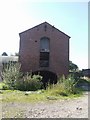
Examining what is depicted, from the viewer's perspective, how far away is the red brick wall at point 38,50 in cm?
4312

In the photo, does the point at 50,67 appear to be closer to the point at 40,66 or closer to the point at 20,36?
the point at 40,66

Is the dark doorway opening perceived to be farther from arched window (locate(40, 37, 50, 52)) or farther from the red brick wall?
arched window (locate(40, 37, 50, 52))

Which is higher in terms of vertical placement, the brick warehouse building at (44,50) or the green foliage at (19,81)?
the brick warehouse building at (44,50)

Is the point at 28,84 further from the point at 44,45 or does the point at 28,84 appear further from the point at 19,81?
the point at 44,45

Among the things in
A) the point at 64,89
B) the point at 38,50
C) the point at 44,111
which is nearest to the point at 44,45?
the point at 38,50

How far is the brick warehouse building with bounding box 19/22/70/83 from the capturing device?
43.2 meters

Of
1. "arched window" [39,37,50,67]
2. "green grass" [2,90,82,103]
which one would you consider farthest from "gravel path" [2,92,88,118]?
"arched window" [39,37,50,67]

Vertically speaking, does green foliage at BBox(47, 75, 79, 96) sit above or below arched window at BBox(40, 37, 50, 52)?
below

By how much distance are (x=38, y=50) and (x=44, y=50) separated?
3.32 feet

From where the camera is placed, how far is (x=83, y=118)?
1141 cm

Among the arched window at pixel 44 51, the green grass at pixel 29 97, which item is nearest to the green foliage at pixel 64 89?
the green grass at pixel 29 97

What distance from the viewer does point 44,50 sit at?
4375 cm

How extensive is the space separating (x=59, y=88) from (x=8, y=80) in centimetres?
942

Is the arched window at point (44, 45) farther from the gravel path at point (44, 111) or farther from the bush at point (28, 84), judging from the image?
the gravel path at point (44, 111)
